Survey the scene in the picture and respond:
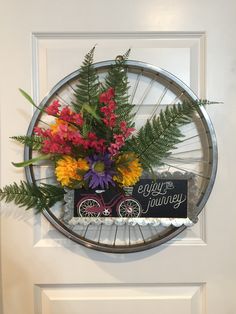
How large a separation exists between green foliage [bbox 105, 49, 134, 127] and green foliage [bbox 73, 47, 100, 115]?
0.11ft

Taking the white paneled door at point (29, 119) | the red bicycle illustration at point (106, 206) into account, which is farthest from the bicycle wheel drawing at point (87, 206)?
the white paneled door at point (29, 119)

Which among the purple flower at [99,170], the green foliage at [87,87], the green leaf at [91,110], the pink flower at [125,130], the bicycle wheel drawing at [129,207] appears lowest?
the bicycle wheel drawing at [129,207]

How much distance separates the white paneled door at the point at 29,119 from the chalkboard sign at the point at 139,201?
0.44 feet

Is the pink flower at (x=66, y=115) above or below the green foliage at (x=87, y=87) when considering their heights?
below

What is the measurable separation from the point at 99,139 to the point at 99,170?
75 mm

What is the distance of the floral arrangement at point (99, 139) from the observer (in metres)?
0.82

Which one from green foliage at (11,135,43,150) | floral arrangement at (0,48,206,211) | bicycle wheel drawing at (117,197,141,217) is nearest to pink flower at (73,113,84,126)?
floral arrangement at (0,48,206,211)

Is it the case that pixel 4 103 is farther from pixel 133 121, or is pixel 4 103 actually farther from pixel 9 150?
pixel 133 121

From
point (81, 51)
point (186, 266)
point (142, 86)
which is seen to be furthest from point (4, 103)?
point (186, 266)

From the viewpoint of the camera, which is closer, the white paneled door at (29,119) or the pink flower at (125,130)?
the pink flower at (125,130)

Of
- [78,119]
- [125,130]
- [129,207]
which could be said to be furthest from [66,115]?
[129,207]

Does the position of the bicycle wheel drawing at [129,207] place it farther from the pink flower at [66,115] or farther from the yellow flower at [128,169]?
the pink flower at [66,115]
